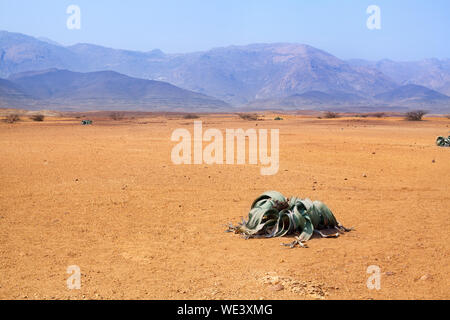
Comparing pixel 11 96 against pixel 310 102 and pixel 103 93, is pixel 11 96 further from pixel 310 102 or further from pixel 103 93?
pixel 310 102

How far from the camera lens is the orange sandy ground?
4.50 meters

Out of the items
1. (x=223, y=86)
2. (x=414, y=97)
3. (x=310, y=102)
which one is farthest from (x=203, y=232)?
(x=223, y=86)

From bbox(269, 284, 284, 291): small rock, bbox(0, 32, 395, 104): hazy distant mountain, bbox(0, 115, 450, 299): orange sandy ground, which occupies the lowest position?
→ bbox(0, 115, 450, 299): orange sandy ground

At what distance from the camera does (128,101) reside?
11481cm

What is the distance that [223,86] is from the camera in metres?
174

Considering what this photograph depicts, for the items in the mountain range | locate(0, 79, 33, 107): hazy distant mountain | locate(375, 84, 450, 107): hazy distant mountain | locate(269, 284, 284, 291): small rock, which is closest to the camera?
locate(269, 284, 284, 291): small rock

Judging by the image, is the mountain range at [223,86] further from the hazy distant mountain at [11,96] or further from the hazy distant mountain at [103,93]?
the hazy distant mountain at [11,96]

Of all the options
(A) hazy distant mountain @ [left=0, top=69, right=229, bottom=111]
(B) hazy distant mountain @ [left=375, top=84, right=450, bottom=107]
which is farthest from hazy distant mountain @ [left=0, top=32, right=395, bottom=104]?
(A) hazy distant mountain @ [left=0, top=69, right=229, bottom=111]

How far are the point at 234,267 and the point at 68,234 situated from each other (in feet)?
8.64

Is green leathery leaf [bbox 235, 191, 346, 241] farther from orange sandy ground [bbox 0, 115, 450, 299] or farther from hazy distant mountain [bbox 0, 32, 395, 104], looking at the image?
hazy distant mountain [bbox 0, 32, 395, 104]

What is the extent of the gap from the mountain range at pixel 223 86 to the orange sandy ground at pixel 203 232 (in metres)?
92.1

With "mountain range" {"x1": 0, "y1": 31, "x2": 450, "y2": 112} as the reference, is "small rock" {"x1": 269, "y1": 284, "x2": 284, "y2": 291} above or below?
below

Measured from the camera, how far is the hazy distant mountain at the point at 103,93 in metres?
108

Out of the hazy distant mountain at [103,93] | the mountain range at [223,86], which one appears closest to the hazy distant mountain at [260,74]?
the mountain range at [223,86]
